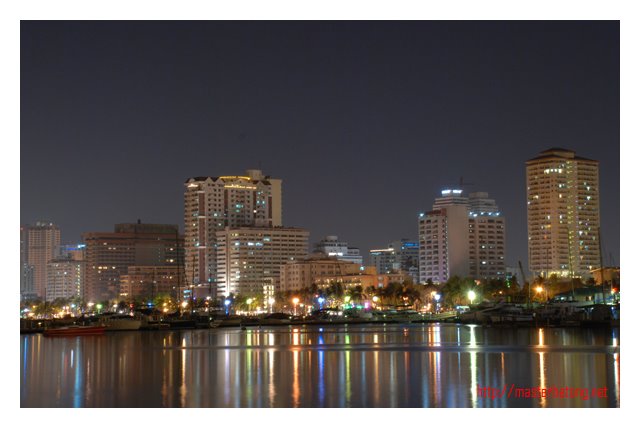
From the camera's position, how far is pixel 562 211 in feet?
465

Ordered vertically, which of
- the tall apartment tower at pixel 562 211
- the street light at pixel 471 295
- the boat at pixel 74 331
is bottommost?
the boat at pixel 74 331

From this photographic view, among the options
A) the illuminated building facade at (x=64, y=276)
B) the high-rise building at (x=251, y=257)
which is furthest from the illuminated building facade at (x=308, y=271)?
the illuminated building facade at (x=64, y=276)

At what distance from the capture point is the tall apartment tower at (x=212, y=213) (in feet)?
492

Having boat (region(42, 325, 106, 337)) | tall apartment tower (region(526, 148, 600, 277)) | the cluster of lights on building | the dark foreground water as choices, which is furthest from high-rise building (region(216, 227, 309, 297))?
the dark foreground water

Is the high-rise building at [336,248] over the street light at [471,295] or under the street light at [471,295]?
over

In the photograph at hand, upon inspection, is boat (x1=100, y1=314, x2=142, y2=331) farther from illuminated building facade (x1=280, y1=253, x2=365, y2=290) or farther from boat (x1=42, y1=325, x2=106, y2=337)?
illuminated building facade (x1=280, y1=253, x2=365, y2=290)

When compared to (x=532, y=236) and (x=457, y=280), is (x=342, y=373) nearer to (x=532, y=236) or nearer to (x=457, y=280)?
(x=457, y=280)

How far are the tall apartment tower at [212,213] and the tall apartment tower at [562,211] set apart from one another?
3919 cm

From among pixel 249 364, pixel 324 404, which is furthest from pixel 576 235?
pixel 324 404

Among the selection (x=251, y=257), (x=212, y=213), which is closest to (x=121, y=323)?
(x=251, y=257)

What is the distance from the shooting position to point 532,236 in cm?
14312

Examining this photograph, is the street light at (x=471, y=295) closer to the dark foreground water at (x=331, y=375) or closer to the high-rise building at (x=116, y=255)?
the dark foreground water at (x=331, y=375)

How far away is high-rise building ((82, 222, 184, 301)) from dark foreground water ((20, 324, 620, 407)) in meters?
146

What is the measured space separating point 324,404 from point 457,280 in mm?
87871
